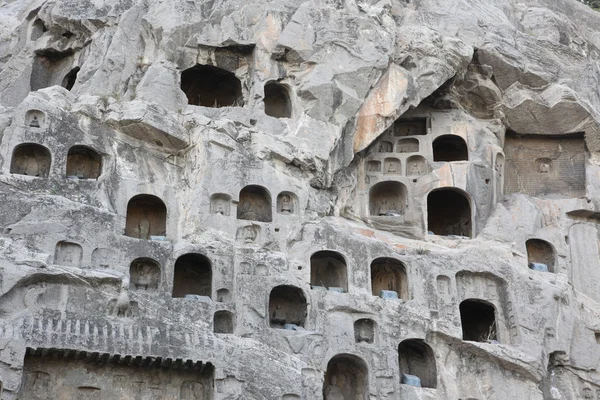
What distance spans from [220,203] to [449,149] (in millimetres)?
11586

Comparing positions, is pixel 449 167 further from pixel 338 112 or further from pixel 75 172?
pixel 75 172

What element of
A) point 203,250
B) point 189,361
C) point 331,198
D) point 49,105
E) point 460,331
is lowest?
point 189,361

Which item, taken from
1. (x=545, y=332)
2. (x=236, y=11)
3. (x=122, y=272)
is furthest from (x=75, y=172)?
(x=545, y=332)

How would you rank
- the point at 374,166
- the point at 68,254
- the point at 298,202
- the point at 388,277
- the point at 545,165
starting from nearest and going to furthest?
the point at 68,254, the point at 298,202, the point at 388,277, the point at 374,166, the point at 545,165

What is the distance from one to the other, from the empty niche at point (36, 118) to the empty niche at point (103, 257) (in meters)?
4.87

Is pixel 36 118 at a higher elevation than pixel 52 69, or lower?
lower

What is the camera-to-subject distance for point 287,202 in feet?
101

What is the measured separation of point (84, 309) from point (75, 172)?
6261 millimetres

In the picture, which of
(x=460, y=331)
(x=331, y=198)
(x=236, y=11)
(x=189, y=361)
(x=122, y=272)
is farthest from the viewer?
(x=236, y=11)

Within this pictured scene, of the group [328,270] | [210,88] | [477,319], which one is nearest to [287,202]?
[328,270]

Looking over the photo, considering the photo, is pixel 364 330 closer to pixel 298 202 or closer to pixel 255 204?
pixel 298 202

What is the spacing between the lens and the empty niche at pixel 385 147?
3562 centimetres

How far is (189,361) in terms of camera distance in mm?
25203

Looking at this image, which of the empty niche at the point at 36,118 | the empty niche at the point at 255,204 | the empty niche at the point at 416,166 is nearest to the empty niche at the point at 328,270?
the empty niche at the point at 255,204
